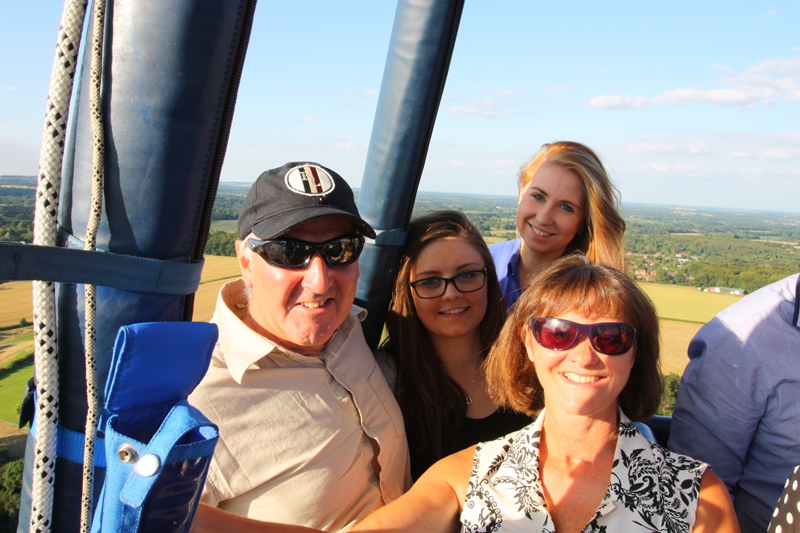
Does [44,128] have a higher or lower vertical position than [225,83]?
lower

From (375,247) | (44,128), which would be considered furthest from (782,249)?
(44,128)

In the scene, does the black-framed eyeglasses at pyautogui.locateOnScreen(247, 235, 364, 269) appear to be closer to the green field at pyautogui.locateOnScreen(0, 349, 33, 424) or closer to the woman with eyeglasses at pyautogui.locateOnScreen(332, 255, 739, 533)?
the woman with eyeglasses at pyautogui.locateOnScreen(332, 255, 739, 533)

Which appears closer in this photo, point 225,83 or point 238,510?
point 225,83

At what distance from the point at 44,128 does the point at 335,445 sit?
56.3 inches

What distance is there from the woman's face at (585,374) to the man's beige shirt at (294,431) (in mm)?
684

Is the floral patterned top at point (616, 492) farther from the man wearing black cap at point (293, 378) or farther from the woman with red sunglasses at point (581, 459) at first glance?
the man wearing black cap at point (293, 378)

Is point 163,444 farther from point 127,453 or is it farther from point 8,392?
point 8,392

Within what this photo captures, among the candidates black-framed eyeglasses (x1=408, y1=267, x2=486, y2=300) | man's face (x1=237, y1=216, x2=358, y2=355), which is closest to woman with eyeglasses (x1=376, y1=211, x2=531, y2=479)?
black-framed eyeglasses (x1=408, y1=267, x2=486, y2=300)

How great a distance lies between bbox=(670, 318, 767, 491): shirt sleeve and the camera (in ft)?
7.48

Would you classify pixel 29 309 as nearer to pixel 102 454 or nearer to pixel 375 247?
pixel 102 454

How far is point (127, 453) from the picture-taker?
101 cm

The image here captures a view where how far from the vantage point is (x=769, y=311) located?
2305mm

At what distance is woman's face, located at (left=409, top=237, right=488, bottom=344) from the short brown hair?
0.25 metres

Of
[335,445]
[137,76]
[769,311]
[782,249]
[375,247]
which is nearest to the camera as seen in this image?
[137,76]
